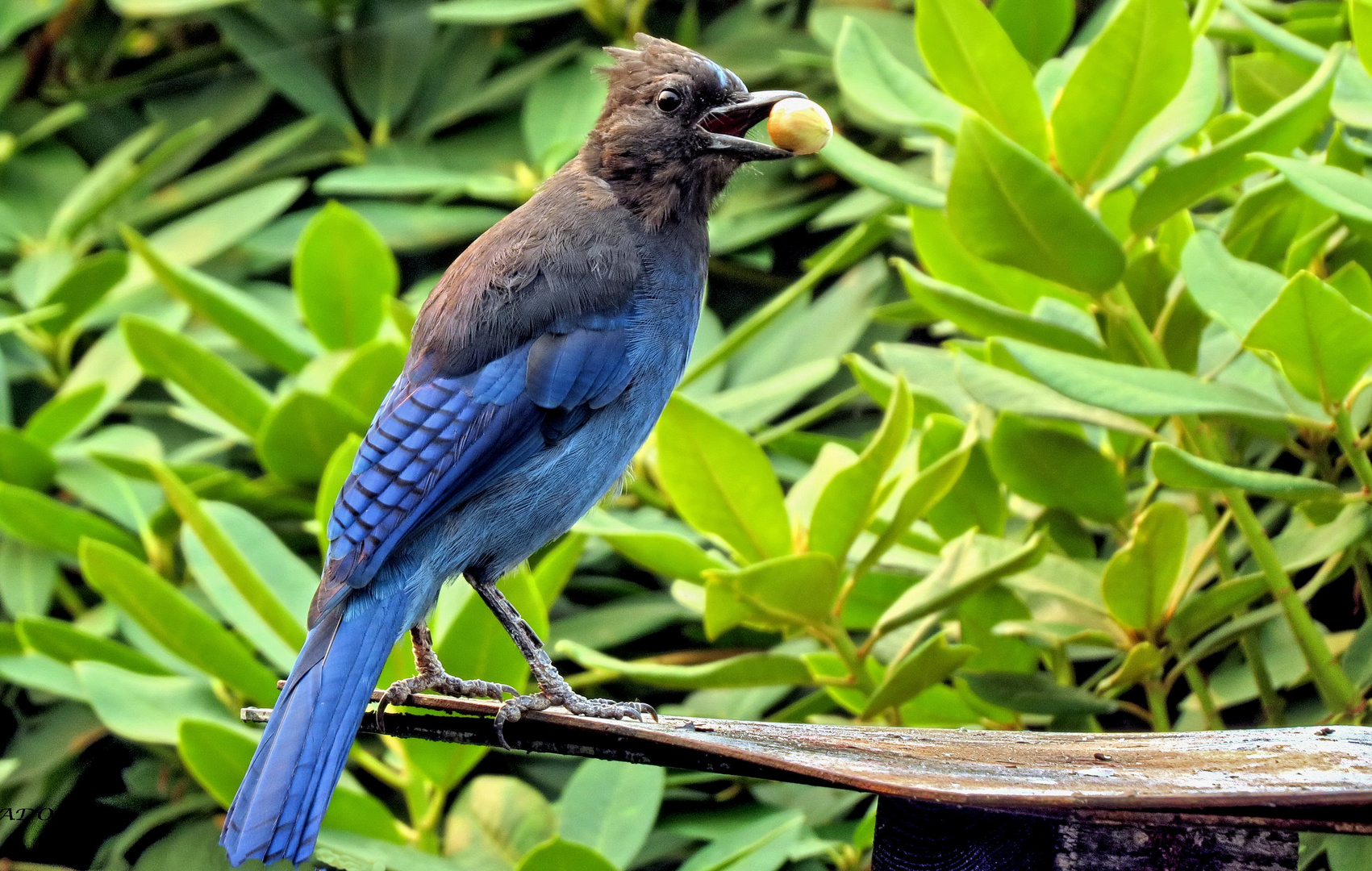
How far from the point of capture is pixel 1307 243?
70.2 inches

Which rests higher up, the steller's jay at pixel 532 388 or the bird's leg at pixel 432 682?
the steller's jay at pixel 532 388

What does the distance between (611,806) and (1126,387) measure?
0.93m

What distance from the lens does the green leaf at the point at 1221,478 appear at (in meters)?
1.52

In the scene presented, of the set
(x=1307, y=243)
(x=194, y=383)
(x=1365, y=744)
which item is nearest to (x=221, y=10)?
(x=194, y=383)

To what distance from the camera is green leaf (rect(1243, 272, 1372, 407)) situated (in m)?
1.45

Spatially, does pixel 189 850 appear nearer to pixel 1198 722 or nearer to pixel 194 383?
pixel 194 383

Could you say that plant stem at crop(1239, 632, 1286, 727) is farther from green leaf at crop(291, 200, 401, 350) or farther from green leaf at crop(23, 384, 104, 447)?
green leaf at crop(23, 384, 104, 447)

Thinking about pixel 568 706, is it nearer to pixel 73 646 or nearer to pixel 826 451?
pixel 826 451

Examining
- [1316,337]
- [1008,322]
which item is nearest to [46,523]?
[1008,322]

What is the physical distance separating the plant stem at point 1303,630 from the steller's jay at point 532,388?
2.43ft

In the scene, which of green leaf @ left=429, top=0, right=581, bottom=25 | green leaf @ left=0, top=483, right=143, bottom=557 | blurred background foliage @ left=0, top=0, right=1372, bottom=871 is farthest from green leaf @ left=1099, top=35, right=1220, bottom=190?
green leaf @ left=0, top=483, right=143, bottom=557

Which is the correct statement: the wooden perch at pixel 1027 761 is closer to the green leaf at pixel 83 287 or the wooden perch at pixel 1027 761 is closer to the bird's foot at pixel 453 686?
the bird's foot at pixel 453 686

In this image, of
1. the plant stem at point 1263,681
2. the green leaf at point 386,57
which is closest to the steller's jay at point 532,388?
the plant stem at point 1263,681

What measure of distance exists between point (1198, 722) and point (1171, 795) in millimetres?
1087
